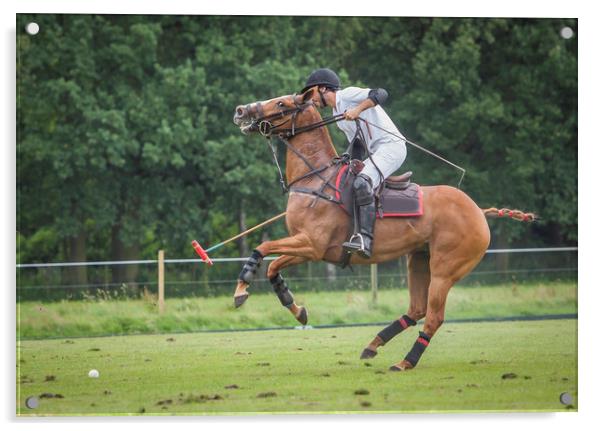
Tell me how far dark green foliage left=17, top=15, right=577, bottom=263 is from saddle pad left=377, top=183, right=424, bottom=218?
11.1 feet

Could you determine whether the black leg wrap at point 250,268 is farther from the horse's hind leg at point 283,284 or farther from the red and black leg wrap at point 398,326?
the red and black leg wrap at point 398,326

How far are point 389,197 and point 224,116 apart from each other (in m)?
8.53

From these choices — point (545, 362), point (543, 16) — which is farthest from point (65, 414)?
point (543, 16)

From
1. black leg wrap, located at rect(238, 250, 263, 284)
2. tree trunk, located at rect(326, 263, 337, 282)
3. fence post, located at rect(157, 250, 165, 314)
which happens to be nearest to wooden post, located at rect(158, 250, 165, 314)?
fence post, located at rect(157, 250, 165, 314)

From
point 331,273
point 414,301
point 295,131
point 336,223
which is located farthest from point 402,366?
point 331,273

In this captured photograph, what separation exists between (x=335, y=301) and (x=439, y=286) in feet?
20.8

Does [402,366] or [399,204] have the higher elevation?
[399,204]

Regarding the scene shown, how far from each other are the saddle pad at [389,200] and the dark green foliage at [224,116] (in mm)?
3399

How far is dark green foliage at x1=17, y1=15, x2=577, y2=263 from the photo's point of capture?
14.2m

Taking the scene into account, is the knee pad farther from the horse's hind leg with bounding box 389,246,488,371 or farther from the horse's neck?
the horse's hind leg with bounding box 389,246,488,371

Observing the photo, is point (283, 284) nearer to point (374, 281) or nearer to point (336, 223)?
point (336, 223)

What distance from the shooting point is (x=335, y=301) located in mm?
16109

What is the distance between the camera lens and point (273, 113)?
9.84 metres
